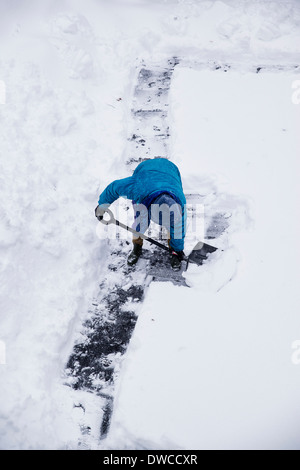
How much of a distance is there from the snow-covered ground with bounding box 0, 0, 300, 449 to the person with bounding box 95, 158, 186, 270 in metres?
0.55

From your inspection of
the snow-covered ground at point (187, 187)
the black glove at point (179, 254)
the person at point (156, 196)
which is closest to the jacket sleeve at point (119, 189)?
the person at point (156, 196)

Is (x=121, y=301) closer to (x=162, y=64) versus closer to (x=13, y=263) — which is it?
(x=13, y=263)

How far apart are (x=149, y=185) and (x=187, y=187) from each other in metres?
1.28

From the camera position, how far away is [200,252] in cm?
386

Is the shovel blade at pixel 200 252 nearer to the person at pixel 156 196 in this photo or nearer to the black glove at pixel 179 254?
the black glove at pixel 179 254

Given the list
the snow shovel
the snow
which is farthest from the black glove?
the snow

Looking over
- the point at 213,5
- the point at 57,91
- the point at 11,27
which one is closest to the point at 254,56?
the point at 213,5

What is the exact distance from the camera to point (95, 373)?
3.18 metres

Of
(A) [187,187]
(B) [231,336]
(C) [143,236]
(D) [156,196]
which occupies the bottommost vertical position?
(B) [231,336]

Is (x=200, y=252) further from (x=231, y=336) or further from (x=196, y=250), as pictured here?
(x=231, y=336)

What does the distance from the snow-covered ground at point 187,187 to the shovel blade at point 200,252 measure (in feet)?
0.34

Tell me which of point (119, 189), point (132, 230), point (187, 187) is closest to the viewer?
point (119, 189)

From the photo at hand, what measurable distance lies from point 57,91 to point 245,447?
4.56 m

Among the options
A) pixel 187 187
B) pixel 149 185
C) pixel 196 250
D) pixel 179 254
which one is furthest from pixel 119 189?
pixel 187 187
